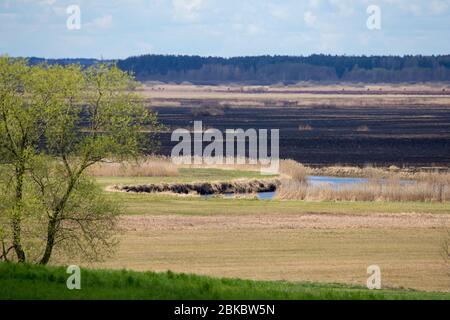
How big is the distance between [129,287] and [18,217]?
26.9 ft

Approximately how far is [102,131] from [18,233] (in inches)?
150

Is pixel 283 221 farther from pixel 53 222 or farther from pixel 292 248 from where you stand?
pixel 53 222

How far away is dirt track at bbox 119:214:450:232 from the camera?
144ft

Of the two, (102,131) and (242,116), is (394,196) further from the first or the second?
(242,116)

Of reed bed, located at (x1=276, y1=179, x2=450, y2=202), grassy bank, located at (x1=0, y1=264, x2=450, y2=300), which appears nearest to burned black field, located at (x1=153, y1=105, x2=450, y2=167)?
reed bed, located at (x1=276, y1=179, x2=450, y2=202)

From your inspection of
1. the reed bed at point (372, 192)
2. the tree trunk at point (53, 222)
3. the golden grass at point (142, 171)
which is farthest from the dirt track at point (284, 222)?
the golden grass at point (142, 171)

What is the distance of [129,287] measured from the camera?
18.2 metres

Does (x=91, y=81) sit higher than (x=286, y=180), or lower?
higher

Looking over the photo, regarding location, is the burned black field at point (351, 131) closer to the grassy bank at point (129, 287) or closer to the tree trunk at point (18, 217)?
the tree trunk at point (18, 217)

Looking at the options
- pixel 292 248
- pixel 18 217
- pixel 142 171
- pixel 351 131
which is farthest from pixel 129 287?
pixel 351 131

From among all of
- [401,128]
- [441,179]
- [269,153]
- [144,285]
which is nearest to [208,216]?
[441,179]

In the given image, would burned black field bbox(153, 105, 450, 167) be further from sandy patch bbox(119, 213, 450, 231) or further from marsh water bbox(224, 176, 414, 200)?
sandy patch bbox(119, 213, 450, 231)

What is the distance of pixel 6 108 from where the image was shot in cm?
2662

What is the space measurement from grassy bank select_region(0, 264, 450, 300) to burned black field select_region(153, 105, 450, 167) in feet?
168
